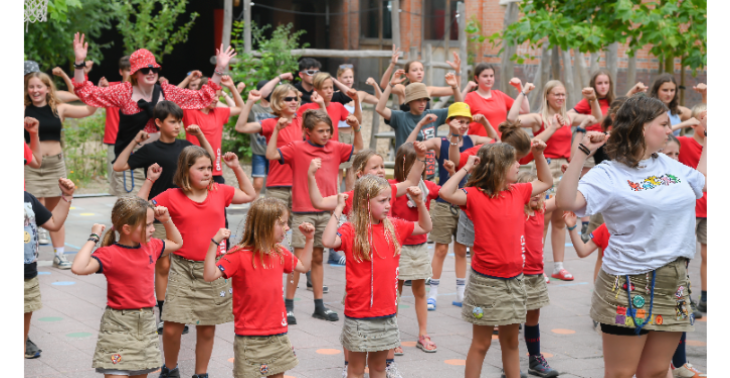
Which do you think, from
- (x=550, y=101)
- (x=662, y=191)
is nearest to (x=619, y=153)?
(x=662, y=191)

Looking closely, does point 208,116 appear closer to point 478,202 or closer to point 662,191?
point 478,202

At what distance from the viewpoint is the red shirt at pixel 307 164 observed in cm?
679

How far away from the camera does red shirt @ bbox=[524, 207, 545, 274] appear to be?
5496mm

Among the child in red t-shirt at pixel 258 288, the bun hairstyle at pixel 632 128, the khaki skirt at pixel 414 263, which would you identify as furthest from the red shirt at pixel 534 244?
the child in red t-shirt at pixel 258 288

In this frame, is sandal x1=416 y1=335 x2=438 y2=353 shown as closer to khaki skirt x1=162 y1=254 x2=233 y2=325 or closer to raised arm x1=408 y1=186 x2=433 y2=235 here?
raised arm x1=408 y1=186 x2=433 y2=235

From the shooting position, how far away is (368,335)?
15.3 ft

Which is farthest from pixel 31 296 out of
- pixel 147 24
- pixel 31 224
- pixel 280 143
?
pixel 147 24

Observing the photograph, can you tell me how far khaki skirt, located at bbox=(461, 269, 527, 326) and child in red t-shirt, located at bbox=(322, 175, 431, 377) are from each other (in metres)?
0.54

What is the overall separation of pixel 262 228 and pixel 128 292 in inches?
32.9

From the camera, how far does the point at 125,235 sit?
4539 millimetres

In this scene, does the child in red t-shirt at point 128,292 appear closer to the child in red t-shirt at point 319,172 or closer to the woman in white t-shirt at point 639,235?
the child in red t-shirt at point 319,172

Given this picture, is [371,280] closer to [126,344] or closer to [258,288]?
[258,288]

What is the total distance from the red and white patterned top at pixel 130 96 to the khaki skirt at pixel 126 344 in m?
3.04

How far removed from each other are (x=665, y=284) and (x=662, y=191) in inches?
18.2
